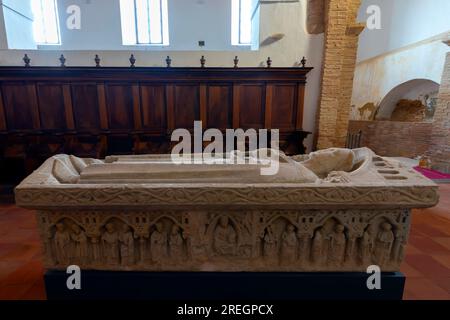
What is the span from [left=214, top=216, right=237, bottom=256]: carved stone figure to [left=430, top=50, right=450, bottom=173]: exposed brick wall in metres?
6.88

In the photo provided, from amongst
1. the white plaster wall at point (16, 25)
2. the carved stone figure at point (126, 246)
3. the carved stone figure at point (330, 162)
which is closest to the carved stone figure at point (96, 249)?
the carved stone figure at point (126, 246)

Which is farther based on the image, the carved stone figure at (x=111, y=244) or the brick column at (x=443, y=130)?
the brick column at (x=443, y=130)

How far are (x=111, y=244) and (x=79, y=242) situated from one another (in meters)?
0.22

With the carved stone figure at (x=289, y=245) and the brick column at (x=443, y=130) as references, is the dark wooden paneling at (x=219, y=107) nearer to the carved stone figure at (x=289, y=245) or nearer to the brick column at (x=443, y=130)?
the carved stone figure at (x=289, y=245)

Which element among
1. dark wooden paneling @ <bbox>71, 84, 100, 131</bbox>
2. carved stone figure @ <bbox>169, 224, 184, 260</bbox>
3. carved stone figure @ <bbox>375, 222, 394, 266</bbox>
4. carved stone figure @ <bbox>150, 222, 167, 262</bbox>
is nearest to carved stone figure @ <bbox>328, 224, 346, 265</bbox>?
carved stone figure @ <bbox>375, 222, 394, 266</bbox>

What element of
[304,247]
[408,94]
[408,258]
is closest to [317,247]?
[304,247]

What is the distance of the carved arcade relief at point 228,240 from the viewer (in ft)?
5.56

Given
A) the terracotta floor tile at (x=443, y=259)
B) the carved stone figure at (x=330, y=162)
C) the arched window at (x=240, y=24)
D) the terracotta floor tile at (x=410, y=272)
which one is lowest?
the terracotta floor tile at (x=410, y=272)

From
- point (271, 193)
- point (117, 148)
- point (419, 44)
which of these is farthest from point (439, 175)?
point (117, 148)

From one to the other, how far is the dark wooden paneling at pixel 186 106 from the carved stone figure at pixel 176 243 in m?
3.39

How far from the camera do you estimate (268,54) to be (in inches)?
205

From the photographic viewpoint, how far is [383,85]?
9.56 metres

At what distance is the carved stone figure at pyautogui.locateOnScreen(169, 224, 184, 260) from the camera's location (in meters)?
1.71

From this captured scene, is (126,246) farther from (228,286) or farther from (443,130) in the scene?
(443,130)
